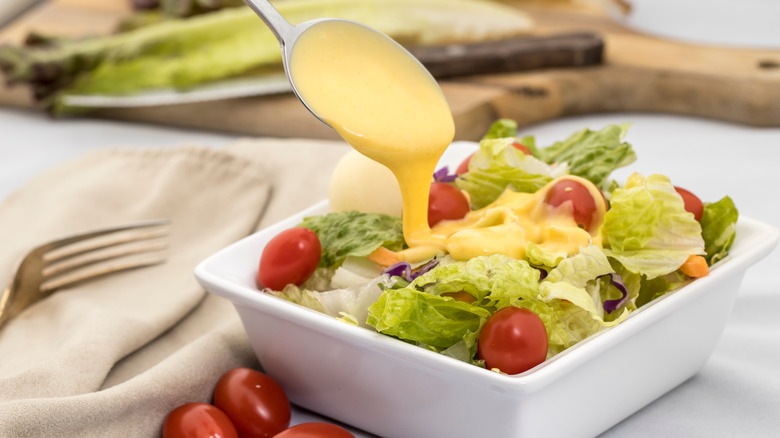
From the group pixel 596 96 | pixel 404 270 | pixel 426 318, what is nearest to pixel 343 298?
pixel 404 270

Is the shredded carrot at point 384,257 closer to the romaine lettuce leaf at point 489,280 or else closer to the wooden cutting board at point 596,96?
the romaine lettuce leaf at point 489,280

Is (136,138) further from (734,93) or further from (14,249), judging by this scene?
(734,93)

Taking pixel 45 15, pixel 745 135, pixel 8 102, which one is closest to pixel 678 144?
pixel 745 135

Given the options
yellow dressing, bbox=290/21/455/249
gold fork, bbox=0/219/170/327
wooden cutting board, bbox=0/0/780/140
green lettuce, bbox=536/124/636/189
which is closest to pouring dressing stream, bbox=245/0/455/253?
yellow dressing, bbox=290/21/455/249

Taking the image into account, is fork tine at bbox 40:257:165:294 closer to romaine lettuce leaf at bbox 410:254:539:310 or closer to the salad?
the salad

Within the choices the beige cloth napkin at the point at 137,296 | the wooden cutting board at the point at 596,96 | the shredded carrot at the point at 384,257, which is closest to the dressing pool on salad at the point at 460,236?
the shredded carrot at the point at 384,257
